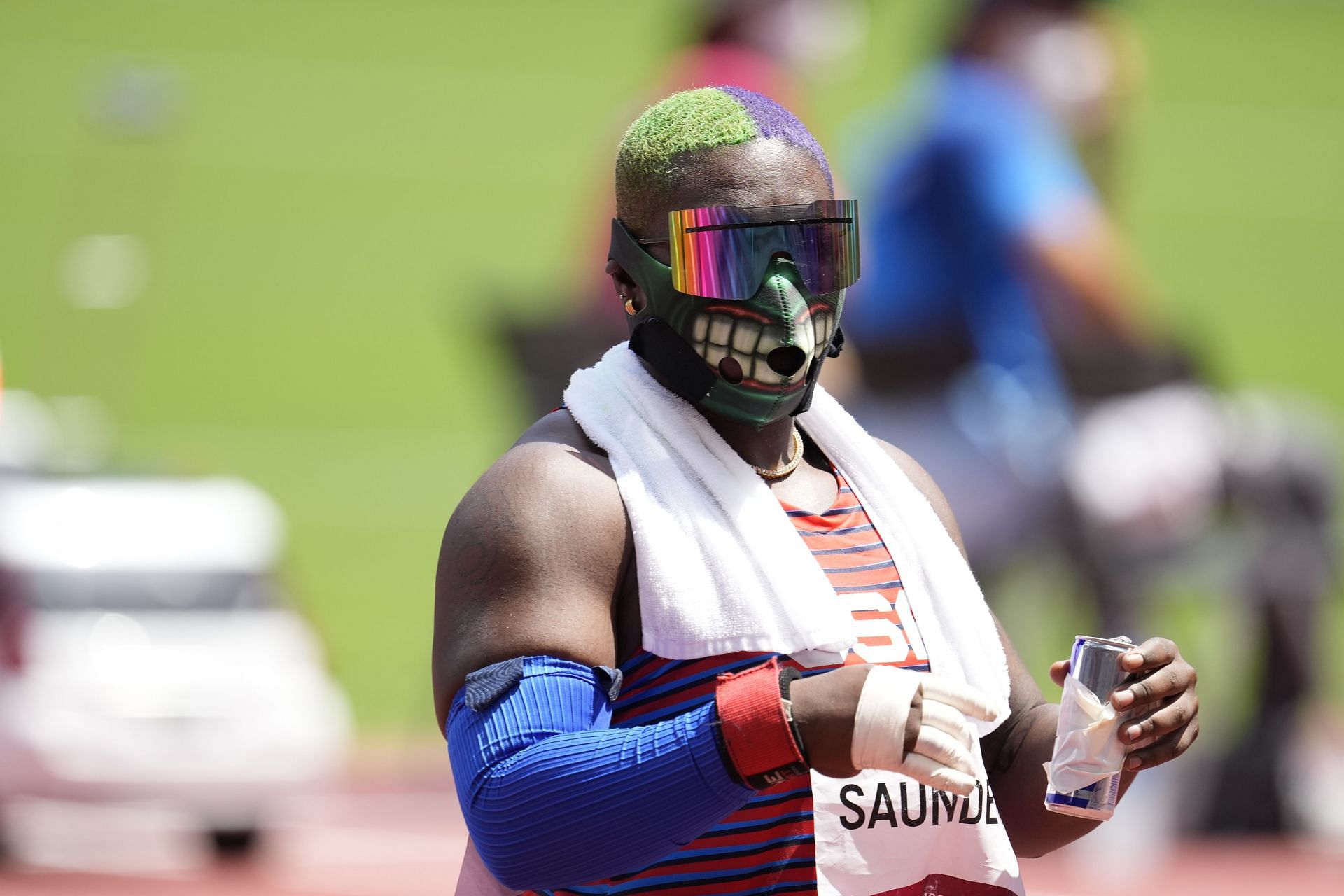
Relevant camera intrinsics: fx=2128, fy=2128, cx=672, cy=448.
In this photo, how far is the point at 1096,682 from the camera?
7.89 feet

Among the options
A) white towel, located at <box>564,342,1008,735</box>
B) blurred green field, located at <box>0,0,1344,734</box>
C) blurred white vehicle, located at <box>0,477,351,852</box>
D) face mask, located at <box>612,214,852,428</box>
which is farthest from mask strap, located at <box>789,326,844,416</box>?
blurred green field, located at <box>0,0,1344,734</box>

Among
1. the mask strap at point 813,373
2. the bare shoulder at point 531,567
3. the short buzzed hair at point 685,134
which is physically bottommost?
the bare shoulder at point 531,567

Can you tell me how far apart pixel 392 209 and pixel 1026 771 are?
2517 cm

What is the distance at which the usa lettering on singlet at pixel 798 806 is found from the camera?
233cm

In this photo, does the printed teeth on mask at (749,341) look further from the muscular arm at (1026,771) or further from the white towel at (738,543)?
the muscular arm at (1026,771)

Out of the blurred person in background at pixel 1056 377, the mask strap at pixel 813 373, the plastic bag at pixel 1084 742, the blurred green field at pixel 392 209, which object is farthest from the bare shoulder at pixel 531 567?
the blurred green field at pixel 392 209

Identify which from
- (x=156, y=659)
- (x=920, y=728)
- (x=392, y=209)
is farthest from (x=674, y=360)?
(x=392, y=209)

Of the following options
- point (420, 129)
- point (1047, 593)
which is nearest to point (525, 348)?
point (1047, 593)

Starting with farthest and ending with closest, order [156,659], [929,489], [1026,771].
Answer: [156,659] → [929,489] → [1026,771]

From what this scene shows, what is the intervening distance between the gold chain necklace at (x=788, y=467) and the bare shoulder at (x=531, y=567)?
0.24 meters

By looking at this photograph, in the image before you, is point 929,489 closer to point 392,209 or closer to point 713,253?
point 713,253

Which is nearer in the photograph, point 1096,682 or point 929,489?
point 1096,682

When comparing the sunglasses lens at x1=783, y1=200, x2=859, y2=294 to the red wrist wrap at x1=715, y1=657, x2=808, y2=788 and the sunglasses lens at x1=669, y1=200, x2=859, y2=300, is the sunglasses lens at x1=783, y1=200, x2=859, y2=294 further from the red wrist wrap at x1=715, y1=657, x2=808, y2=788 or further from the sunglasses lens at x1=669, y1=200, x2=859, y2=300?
the red wrist wrap at x1=715, y1=657, x2=808, y2=788

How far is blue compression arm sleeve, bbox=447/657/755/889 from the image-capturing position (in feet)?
7.11
